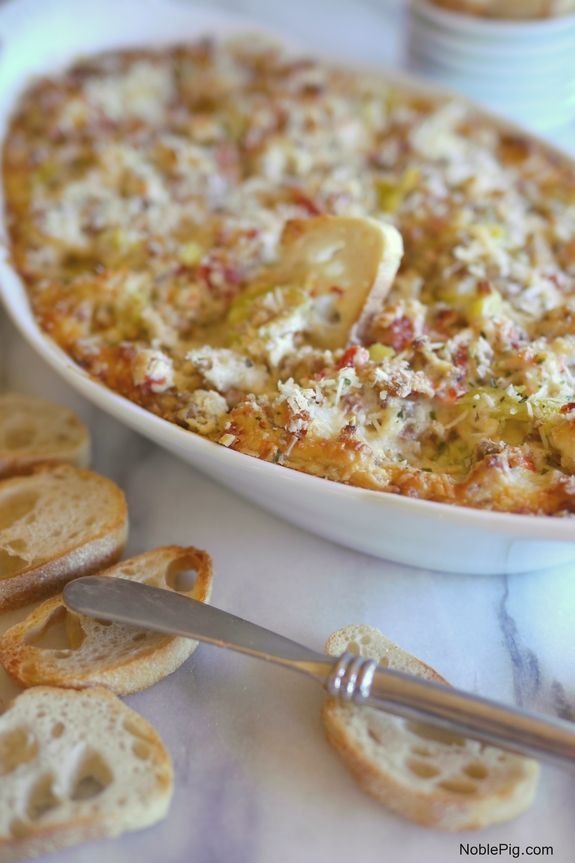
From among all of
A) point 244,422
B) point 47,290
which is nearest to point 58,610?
point 244,422

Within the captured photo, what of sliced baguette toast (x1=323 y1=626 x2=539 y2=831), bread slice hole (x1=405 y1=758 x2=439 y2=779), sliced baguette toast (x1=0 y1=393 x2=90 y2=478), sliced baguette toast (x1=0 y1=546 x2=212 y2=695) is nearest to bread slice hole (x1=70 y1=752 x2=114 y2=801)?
sliced baguette toast (x1=0 y1=546 x2=212 y2=695)

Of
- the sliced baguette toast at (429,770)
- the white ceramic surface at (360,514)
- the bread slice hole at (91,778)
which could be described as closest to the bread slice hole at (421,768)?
the sliced baguette toast at (429,770)

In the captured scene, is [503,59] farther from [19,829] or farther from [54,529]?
[19,829]

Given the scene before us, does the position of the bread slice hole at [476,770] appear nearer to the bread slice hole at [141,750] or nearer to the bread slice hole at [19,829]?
the bread slice hole at [141,750]

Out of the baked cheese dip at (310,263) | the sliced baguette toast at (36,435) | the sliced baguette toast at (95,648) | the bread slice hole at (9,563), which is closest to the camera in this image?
the sliced baguette toast at (95,648)

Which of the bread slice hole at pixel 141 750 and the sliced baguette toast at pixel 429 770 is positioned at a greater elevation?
the sliced baguette toast at pixel 429 770

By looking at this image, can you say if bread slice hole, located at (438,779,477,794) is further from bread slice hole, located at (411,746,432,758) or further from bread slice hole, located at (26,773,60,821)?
bread slice hole, located at (26,773,60,821)
